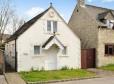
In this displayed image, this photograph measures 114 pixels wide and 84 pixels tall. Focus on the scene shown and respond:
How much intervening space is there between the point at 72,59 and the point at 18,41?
6.72 metres

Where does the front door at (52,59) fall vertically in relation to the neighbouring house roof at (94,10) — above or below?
below

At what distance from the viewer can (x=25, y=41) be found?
23156mm

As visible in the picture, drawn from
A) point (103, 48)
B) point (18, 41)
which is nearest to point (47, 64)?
point (18, 41)

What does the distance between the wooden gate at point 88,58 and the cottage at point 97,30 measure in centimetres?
52

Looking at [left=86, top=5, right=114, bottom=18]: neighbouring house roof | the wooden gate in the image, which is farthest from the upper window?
[left=86, top=5, right=114, bottom=18]: neighbouring house roof

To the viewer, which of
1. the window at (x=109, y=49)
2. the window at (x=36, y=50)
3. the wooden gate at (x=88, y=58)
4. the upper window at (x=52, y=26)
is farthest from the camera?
the window at (x=109, y=49)

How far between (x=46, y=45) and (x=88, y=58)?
6636mm

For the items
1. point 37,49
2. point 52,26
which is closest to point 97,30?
point 52,26

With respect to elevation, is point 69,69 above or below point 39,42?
below

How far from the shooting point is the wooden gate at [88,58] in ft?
89.0

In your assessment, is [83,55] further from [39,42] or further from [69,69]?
[39,42]

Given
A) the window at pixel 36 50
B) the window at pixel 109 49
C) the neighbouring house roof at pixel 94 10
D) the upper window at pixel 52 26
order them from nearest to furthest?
the window at pixel 36 50 → the upper window at pixel 52 26 → the window at pixel 109 49 → the neighbouring house roof at pixel 94 10

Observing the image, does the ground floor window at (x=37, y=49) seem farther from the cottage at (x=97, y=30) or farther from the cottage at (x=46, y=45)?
the cottage at (x=97, y=30)

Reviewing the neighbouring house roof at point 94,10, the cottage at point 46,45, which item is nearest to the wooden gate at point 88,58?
the cottage at point 46,45
